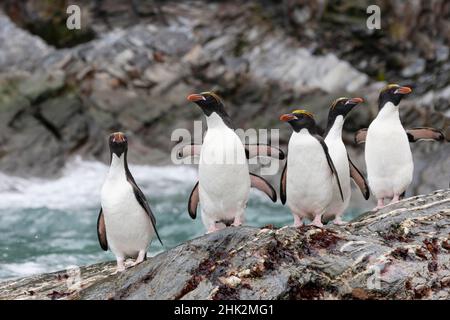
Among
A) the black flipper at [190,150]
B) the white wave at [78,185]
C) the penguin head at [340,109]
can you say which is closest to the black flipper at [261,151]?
the black flipper at [190,150]

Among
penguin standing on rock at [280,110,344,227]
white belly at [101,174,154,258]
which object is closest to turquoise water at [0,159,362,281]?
white belly at [101,174,154,258]

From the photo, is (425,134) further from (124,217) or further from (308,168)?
(124,217)

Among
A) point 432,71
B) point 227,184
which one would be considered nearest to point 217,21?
point 432,71

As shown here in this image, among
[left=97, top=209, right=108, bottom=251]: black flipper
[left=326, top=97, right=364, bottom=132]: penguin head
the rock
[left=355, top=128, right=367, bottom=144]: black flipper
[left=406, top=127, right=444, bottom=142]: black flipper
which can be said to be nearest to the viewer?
the rock

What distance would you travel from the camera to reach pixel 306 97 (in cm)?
1606

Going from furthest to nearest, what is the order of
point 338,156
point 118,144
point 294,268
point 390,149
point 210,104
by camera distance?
point 390,149 < point 338,156 < point 210,104 < point 118,144 < point 294,268

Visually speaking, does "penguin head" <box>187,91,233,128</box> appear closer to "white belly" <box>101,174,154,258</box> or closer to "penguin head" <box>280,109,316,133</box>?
"penguin head" <box>280,109,316,133</box>

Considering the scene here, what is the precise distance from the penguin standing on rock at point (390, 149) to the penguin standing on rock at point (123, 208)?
232cm

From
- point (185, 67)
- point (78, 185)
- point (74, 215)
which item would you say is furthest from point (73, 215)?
point (185, 67)

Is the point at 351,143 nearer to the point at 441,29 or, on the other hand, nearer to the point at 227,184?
the point at 441,29

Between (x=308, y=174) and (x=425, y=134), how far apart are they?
231cm

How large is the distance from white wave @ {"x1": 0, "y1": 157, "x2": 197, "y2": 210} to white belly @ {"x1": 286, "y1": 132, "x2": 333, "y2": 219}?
7.87 m

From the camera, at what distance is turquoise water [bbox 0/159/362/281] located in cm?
1129

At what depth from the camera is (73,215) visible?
1339 cm
